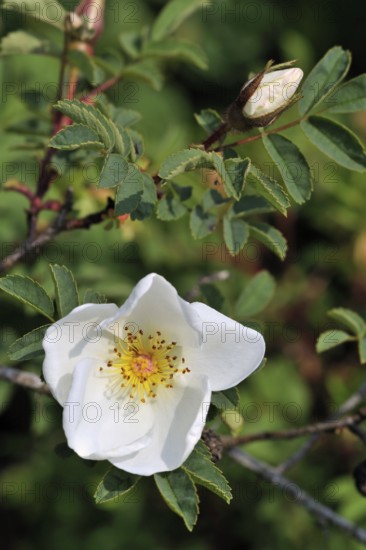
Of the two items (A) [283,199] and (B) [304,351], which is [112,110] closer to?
(A) [283,199]

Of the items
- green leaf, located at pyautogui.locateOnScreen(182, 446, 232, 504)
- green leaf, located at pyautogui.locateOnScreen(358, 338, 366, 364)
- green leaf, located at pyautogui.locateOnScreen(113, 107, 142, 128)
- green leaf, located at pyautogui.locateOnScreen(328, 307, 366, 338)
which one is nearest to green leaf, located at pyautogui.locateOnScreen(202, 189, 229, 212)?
green leaf, located at pyautogui.locateOnScreen(113, 107, 142, 128)

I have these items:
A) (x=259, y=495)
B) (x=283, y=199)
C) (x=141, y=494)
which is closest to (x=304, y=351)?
(x=259, y=495)

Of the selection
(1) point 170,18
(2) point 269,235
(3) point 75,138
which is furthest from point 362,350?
(1) point 170,18

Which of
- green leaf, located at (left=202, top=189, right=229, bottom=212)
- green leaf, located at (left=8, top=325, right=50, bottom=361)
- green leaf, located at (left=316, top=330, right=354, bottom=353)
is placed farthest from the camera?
green leaf, located at (left=202, top=189, right=229, bottom=212)

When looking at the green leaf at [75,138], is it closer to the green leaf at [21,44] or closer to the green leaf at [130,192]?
the green leaf at [130,192]

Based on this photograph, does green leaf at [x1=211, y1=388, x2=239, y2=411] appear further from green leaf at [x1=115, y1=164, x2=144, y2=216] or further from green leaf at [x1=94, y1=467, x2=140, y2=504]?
green leaf at [x1=115, y1=164, x2=144, y2=216]

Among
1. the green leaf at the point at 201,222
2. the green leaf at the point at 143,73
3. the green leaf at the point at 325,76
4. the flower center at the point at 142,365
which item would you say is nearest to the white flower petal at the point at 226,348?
the flower center at the point at 142,365
